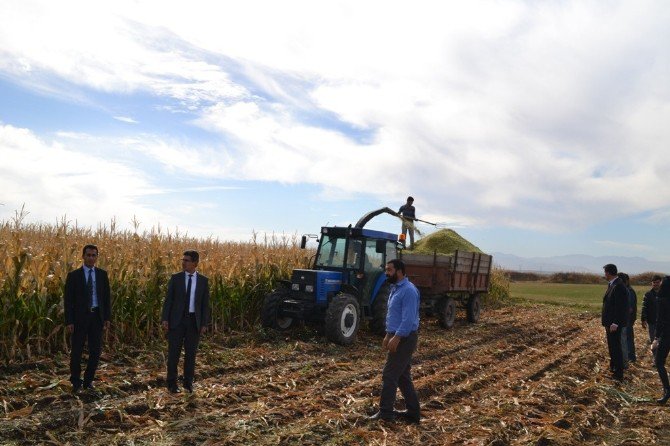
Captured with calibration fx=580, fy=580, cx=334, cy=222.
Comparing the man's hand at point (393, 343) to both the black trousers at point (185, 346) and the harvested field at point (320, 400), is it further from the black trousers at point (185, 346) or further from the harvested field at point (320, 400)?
the black trousers at point (185, 346)

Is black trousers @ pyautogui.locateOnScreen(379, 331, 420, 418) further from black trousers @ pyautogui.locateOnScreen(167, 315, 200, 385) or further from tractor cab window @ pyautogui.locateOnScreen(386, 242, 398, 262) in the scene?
tractor cab window @ pyautogui.locateOnScreen(386, 242, 398, 262)

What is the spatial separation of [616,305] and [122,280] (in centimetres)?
834

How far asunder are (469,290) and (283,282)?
6.30 meters

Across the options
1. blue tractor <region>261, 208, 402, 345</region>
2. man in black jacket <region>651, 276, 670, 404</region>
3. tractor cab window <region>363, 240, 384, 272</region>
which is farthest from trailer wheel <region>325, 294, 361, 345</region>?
man in black jacket <region>651, 276, 670, 404</region>

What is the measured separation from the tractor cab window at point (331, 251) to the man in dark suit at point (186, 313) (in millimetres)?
5133

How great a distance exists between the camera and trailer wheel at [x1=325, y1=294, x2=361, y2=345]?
36.1ft

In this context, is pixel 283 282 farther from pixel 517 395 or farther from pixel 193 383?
pixel 517 395

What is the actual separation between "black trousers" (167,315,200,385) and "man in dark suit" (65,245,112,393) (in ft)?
2.90

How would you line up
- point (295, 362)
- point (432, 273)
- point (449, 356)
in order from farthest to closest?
1. point (432, 273)
2. point (449, 356)
3. point (295, 362)

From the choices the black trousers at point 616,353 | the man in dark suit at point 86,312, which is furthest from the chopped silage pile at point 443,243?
the man in dark suit at point 86,312

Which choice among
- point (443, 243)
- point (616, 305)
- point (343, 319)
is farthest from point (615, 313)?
point (443, 243)

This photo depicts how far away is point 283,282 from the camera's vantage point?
12.4 meters

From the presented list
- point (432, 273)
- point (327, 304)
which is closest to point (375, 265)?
point (327, 304)

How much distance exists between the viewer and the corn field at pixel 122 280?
8.55m
